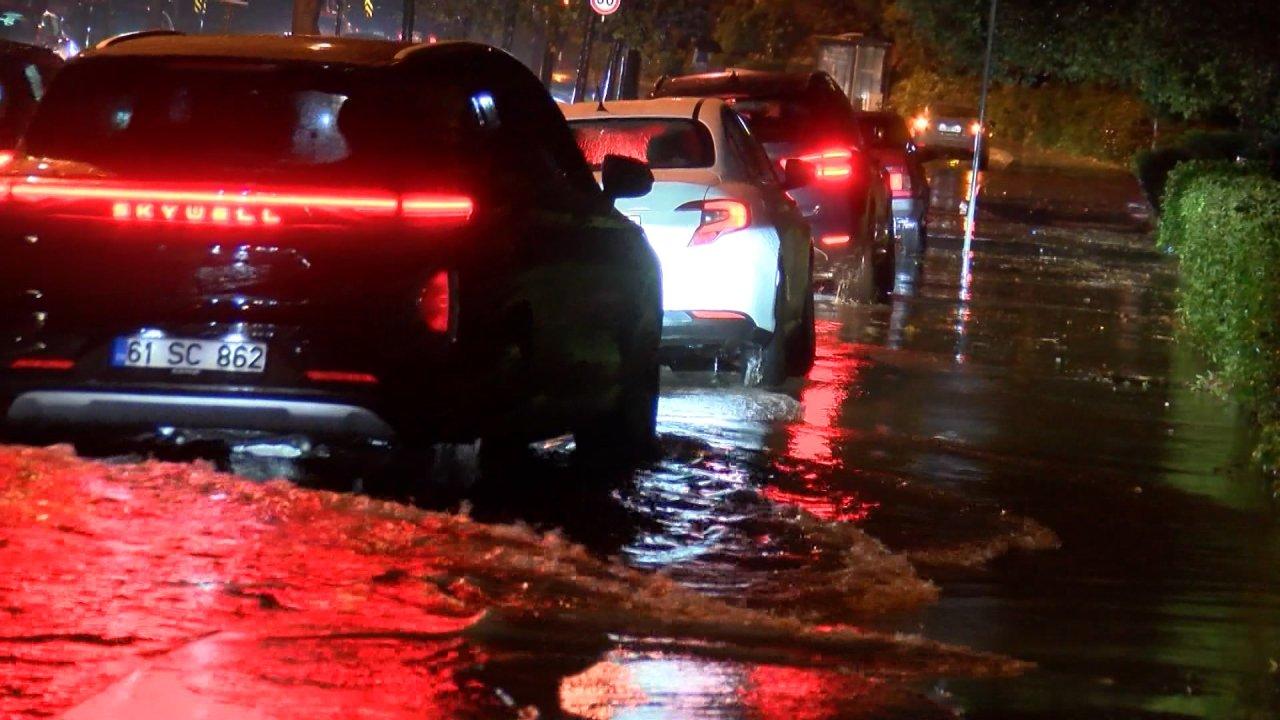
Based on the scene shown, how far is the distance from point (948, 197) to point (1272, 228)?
30.4 m

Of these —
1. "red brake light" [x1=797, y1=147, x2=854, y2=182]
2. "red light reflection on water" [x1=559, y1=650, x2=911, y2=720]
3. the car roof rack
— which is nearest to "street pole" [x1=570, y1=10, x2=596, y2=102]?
"red brake light" [x1=797, y1=147, x2=854, y2=182]

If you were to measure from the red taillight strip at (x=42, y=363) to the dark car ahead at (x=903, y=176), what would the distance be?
646 inches

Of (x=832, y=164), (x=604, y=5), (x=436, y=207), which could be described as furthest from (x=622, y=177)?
(x=604, y=5)

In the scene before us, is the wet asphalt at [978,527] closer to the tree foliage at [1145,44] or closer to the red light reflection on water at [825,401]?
the red light reflection on water at [825,401]

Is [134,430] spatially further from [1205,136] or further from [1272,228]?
[1205,136]

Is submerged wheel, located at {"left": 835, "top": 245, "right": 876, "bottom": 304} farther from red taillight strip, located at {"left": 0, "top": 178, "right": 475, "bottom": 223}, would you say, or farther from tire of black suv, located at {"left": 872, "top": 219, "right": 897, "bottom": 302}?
red taillight strip, located at {"left": 0, "top": 178, "right": 475, "bottom": 223}

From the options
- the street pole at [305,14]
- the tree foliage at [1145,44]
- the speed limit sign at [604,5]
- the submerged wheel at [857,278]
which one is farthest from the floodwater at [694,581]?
the tree foliage at [1145,44]

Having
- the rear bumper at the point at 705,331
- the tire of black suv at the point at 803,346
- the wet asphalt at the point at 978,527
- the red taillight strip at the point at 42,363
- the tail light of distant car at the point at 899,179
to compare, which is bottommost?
the wet asphalt at the point at 978,527

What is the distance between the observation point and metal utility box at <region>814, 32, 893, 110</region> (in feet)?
153

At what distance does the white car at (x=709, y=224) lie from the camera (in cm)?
1100

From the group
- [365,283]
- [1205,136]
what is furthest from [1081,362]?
[1205,136]

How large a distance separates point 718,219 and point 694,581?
4.47 meters

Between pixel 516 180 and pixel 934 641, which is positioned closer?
pixel 934 641

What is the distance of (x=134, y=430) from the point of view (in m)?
A: 7.21
